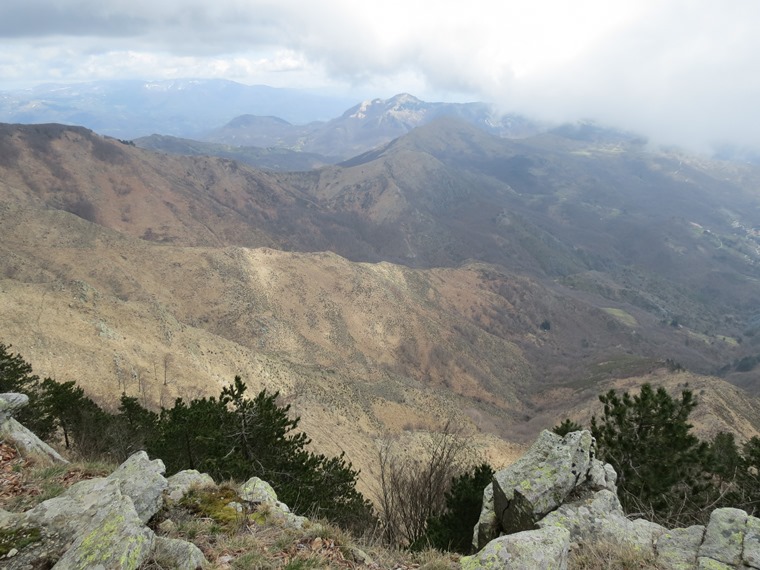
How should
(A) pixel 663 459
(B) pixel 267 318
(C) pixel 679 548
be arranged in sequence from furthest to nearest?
1. (B) pixel 267 318
2. (A) pixel 663 459
3. (C) pixel 679 548

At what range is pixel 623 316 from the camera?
177875 millimetres

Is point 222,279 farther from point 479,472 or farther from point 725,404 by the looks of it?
point 725,404

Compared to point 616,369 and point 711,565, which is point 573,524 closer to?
point 711,565

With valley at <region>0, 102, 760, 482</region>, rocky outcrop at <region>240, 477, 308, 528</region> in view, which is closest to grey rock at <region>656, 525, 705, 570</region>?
rocky outcrop at <region>240, 477, 308, 528</region>

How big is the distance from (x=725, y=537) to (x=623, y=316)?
193 m

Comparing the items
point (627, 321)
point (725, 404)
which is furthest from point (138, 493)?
point (627, 321)

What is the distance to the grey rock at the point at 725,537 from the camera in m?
8.21

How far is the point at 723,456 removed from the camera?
23641mm

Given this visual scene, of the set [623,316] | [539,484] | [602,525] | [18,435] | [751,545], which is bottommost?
[623,316]

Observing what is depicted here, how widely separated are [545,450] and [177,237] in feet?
535

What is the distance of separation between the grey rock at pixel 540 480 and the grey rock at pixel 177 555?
24.7ft

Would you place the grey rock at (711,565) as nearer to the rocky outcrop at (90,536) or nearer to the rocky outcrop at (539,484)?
the rocky outcrop at (539,484)

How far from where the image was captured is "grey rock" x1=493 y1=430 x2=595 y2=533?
11091 mm

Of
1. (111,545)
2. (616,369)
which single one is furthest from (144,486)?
(616,369)
